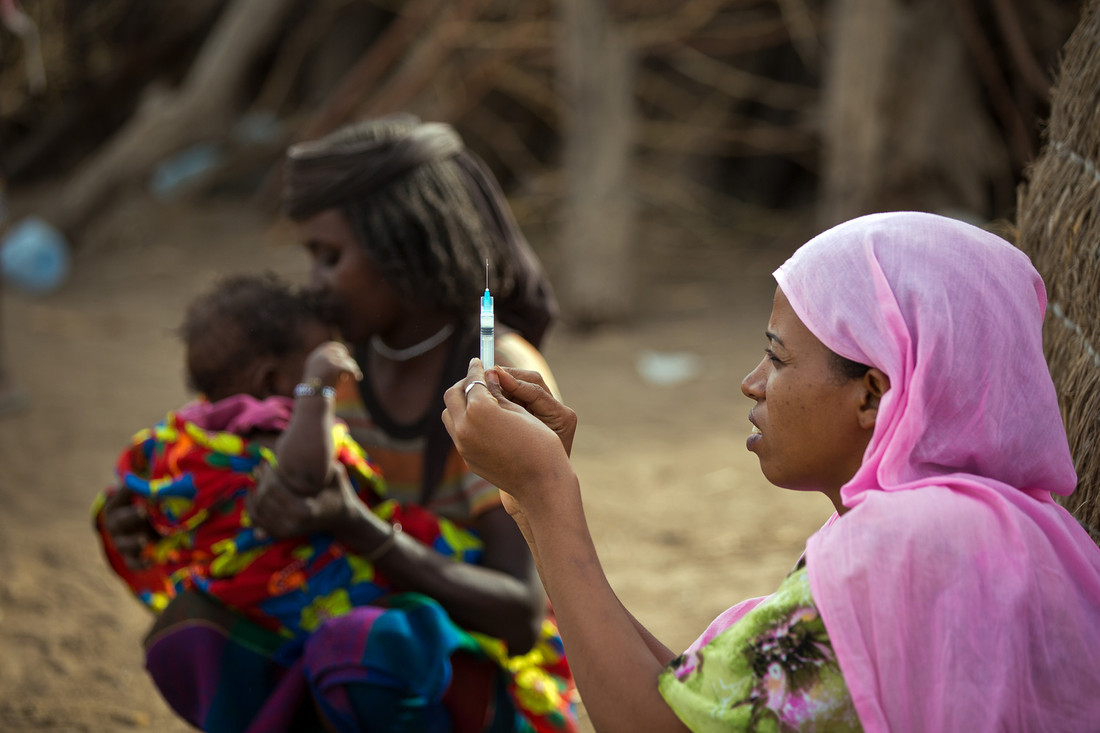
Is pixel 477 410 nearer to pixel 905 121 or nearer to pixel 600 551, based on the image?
pixel 600 551

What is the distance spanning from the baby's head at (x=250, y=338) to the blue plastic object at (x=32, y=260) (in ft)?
17.4

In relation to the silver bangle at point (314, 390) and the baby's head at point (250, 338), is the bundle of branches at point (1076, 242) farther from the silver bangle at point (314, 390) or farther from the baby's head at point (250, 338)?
the baby's head at point (250, 338)

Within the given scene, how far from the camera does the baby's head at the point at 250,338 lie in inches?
92.2

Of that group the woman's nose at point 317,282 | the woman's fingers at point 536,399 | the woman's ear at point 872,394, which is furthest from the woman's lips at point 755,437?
the woman's nose at point 317,282

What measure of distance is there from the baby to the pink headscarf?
1083 millimetres

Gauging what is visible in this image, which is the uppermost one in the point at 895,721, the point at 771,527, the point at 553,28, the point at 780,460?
the point at 553,28

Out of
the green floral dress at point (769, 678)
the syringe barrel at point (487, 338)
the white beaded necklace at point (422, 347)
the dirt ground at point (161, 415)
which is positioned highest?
the syringe barrel at point (487, 338)

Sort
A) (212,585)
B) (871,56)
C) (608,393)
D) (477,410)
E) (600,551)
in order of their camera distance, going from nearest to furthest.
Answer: (477,410), (212,585), (600,551), (608,393), (871,56)

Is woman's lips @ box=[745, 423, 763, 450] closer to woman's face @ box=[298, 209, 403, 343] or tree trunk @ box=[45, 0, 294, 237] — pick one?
woman's face @ box=[298, 209, 403, 343]

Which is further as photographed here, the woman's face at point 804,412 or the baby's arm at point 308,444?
the baby's arm at point 308,444

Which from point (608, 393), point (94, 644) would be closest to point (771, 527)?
point (608, 393)

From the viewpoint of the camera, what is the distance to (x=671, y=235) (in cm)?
859

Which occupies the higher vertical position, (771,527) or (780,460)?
(780,460)

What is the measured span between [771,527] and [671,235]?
490 centimetres
